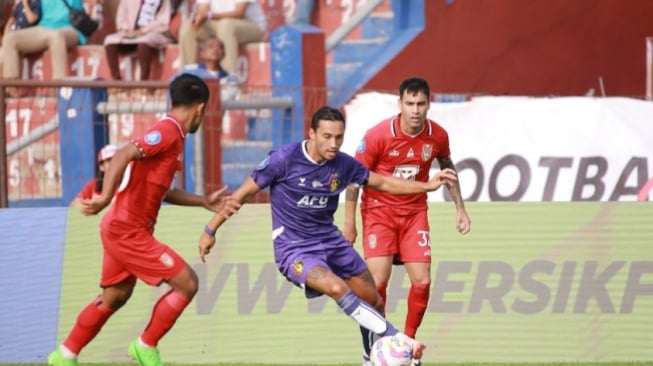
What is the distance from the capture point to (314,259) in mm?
10305

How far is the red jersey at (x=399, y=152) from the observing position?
11422 mm

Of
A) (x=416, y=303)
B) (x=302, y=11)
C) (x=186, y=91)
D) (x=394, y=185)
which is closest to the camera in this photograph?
(x=186, y=91)

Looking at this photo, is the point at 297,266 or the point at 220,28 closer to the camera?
the point at 297,266

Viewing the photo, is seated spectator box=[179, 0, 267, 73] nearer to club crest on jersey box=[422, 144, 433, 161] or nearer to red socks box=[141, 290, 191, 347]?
club crest on jersey box=[422, 144, 433, 161]

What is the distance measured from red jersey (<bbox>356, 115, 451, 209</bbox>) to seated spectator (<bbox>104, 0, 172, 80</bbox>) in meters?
7.04

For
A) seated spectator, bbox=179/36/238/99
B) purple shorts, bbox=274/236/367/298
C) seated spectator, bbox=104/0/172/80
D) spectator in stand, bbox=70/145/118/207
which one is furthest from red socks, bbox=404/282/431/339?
seated spectator, bbox=104/0/172/80

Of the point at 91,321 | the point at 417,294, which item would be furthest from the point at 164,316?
the point at 417,294

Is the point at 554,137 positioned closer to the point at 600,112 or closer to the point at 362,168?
the point at 600,112

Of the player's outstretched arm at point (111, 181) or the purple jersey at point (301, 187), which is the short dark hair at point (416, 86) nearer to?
the purple jersey at point (301, 187)

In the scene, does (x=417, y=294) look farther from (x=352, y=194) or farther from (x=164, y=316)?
(x=164, y=316)

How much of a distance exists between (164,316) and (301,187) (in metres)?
1.29

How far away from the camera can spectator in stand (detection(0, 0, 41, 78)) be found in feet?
60.2

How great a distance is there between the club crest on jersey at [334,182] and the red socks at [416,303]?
130cm

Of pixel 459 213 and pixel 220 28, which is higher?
pixel 220 28
